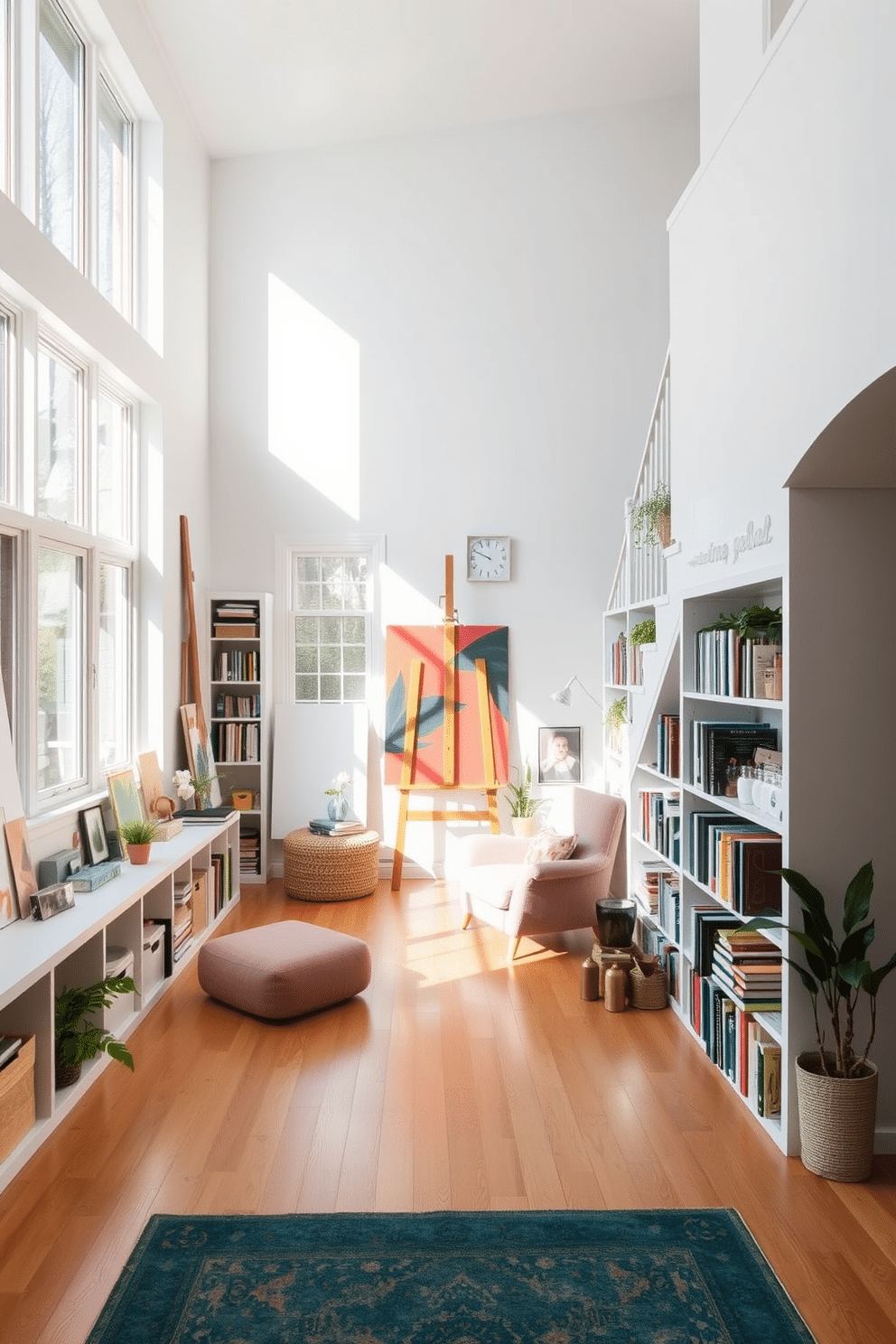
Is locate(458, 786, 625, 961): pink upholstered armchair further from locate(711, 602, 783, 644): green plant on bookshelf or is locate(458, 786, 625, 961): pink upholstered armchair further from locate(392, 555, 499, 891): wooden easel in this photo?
locate(711, 602, 783, 644): green plant on bookshelf

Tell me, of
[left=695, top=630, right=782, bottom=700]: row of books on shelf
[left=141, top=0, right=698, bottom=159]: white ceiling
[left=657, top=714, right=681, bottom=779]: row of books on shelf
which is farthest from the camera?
[left=141, top=0, right=698, bottom=159]: white ceiling

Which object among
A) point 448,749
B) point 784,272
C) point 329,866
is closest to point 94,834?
point 329,866

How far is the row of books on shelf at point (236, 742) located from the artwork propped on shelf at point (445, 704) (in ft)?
3.12

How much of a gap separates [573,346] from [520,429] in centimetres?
72

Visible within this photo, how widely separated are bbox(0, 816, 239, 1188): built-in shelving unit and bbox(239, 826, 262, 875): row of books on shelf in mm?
969

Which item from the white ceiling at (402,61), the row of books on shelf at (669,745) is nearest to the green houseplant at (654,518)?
the row of books on shelf at (669,745)

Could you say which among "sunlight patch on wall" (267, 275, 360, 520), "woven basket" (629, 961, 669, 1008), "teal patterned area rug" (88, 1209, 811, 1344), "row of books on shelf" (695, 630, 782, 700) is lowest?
"teal patterned area rug" (88, 1209, 811, 1344)

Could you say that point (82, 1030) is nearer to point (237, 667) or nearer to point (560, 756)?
point (237, 667)

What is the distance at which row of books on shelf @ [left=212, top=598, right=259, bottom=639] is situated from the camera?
721 centimetres

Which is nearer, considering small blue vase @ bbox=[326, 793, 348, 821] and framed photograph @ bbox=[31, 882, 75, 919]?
framed photograph @ bbox=[31, 882, 75, 919]

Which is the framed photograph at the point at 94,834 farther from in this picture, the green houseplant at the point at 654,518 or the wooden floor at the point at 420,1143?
the green houseplant at the point at 654,518

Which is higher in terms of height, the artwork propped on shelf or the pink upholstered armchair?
the artwork propped on shelf

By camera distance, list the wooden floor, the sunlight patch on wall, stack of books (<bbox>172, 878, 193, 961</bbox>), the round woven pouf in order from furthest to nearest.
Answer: the sunlight patch on wall
the round woven pouf
stack of books (<bbox>172, 878, 193, 961</bbox>)
the wooden floor

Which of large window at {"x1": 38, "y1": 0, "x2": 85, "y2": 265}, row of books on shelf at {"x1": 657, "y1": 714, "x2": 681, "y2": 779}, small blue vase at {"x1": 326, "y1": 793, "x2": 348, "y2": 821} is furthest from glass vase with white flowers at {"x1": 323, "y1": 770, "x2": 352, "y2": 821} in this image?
large window at {"x1": 38, "y1": 0, "x2": 85, "y2": 265}
